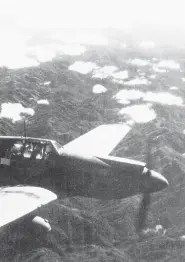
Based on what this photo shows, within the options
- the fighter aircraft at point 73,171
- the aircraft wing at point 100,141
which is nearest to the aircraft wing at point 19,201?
the fighter aircraft at point 73,171

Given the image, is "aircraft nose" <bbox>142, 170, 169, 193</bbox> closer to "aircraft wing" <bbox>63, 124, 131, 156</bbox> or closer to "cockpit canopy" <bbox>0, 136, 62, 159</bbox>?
"cockpit canopy" <bbox>0, 136, 62, 159</bbox>

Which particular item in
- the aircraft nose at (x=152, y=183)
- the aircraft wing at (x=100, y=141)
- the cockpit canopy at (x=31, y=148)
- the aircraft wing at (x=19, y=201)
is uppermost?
the aircraft wing at (x=100, y=141)

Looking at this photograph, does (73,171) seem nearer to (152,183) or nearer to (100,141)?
(152,183)

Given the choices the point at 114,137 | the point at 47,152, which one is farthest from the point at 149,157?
the point at 47,152

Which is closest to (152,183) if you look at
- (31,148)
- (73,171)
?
(73,171)

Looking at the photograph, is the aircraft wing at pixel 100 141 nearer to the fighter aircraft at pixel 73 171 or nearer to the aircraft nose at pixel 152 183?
the fighter aircraft at pixel 73 171

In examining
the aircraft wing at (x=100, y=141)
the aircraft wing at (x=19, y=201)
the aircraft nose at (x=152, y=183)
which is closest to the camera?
the aircraft wing at (x=19, y=201)
